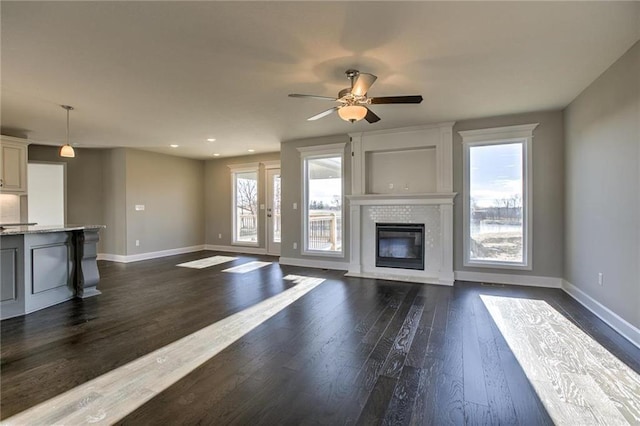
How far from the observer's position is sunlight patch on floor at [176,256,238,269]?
251 inches

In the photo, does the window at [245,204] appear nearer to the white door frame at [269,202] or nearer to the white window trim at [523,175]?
the white door frame at [269,202]

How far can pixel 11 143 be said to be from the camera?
5.47m

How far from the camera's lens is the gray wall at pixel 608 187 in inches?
110

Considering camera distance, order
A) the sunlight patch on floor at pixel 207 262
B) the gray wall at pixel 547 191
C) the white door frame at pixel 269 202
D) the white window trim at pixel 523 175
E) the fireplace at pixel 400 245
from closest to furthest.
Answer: the gray wall at pixel 547 191, the white window trim at pixel 523 175, the fireplace at pixel 400 245, the sunlight patch on floor at pixel 207 262, the white door frame at pixel 269 202

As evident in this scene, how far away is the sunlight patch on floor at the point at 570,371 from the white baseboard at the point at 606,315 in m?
0.32

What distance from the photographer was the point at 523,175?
188 inches

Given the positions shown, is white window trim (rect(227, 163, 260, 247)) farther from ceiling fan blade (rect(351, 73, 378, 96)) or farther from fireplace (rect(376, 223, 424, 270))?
ceiling fan blade (rect(351, 73, 378, 96))

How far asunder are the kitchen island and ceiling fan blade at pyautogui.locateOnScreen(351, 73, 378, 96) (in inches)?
149

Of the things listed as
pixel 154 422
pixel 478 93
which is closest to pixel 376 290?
pixel 478 93

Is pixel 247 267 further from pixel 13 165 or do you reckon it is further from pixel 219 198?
pixel 13 165

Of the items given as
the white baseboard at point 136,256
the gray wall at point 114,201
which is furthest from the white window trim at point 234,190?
the gray wall at point 114,201

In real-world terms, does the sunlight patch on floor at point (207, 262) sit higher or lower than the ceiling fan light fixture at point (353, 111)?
lower

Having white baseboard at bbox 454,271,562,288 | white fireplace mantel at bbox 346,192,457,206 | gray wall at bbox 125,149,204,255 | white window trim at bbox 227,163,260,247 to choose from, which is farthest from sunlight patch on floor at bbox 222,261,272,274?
white baseboard at bbox 454,271,562,288

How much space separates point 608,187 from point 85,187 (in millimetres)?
9195
